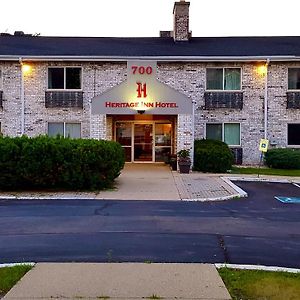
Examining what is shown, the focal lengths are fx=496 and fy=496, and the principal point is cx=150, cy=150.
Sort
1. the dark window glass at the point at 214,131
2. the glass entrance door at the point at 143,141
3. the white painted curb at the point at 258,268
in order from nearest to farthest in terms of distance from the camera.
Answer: the white painted curb at the point at 258,268 < the dark window glass at the point at 214,131 < the glass entrance door at the point at 143,141

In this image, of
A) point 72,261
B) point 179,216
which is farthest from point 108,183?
point 72,261

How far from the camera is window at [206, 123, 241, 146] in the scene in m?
26.1

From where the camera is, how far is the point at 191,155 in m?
22.7

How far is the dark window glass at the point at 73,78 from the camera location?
25.9m

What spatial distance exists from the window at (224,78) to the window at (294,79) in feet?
8.68

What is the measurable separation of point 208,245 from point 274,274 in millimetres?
1872

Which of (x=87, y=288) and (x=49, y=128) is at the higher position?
(x=49, y=128)

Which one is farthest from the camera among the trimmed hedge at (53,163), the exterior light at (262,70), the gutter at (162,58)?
the exterior light at (262,70)

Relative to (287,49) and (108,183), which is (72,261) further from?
(287,49)

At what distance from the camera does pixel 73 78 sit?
2598 centimetres

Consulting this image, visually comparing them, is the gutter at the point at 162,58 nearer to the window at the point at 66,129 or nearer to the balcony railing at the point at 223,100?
the balcony railing at the point at 223,100

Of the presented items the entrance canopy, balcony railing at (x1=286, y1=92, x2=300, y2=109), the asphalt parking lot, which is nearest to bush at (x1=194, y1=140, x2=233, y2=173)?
the entrance canopy

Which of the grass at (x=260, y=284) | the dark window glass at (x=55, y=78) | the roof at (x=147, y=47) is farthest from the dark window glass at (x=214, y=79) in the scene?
the grass at (x=260, y=284)

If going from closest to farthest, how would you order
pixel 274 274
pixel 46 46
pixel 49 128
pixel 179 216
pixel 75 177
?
pixel 274 274
pixel 179 216
pixel 75 177
pixel 49 128
pixel 46 46
